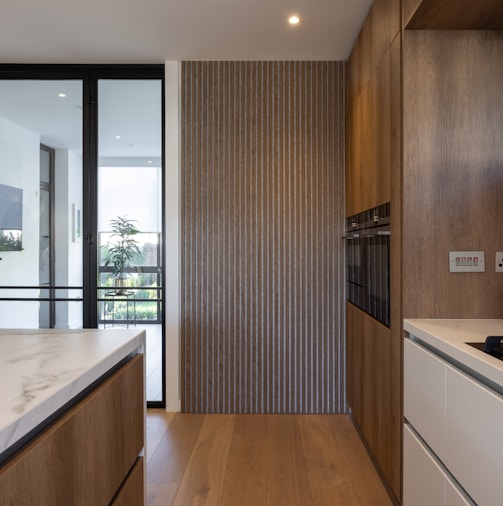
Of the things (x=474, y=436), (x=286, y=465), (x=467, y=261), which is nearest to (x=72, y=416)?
(x=474, y=436)

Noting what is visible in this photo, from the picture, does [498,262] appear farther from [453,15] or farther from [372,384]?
[453,15]

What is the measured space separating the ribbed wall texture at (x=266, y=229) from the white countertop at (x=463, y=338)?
1318 millimetres

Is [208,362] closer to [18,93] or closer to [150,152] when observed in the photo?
[150,152]

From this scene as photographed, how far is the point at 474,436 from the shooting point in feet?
3.85

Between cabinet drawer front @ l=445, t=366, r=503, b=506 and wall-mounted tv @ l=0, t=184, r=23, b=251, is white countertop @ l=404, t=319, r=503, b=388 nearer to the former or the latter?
cabinet drawer front @ l=445, t=366, r=503, b=506

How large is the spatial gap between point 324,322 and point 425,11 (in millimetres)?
2028

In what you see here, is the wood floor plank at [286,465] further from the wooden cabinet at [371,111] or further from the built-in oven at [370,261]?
the wooden cabinet at [371,111]

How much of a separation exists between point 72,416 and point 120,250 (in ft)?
7.81

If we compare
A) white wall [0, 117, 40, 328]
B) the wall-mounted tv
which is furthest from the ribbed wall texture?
the wall-mounted tv

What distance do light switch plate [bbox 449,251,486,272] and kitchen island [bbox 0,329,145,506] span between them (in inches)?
52.8

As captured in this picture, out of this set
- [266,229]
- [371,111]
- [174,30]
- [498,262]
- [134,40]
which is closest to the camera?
[498,262]

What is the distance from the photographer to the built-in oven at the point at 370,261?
6.81 feet

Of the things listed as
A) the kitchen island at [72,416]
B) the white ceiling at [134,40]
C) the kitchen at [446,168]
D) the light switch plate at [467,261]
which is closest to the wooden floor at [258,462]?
the kitchen at [446,168]

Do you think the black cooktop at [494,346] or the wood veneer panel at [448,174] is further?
the wood veneer panel at [448,174]
